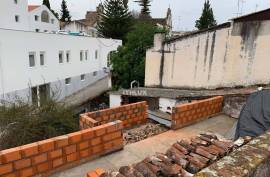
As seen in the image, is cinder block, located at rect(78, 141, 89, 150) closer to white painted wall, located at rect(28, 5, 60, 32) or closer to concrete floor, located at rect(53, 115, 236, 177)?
concrete floor, located at rect(53, 115, 236, 177)

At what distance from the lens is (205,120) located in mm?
7598

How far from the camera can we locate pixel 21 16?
76.4 feet

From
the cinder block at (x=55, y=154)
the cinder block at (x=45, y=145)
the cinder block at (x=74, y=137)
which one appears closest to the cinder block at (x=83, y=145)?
the cinder block at (x=74, y=137)

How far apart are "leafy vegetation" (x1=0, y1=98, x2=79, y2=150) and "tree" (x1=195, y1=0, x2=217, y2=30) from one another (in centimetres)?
3489

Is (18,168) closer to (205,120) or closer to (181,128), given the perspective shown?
(181,128)

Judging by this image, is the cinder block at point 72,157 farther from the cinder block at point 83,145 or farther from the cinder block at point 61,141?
the cinder block at point 61,141

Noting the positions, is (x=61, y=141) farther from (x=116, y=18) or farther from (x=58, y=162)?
(x=116, y=18)

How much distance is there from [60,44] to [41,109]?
37.5 ft

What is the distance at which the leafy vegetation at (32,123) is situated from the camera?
5457mm

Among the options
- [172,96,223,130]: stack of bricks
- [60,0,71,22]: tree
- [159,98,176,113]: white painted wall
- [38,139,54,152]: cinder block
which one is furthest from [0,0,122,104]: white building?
[60,0,71,22]: tree

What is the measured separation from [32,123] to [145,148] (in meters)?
2.54

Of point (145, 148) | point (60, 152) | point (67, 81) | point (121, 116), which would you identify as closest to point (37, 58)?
point (67, 81)

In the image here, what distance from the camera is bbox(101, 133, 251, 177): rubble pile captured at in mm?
2602

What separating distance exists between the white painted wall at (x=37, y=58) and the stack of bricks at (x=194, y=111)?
8774mm
